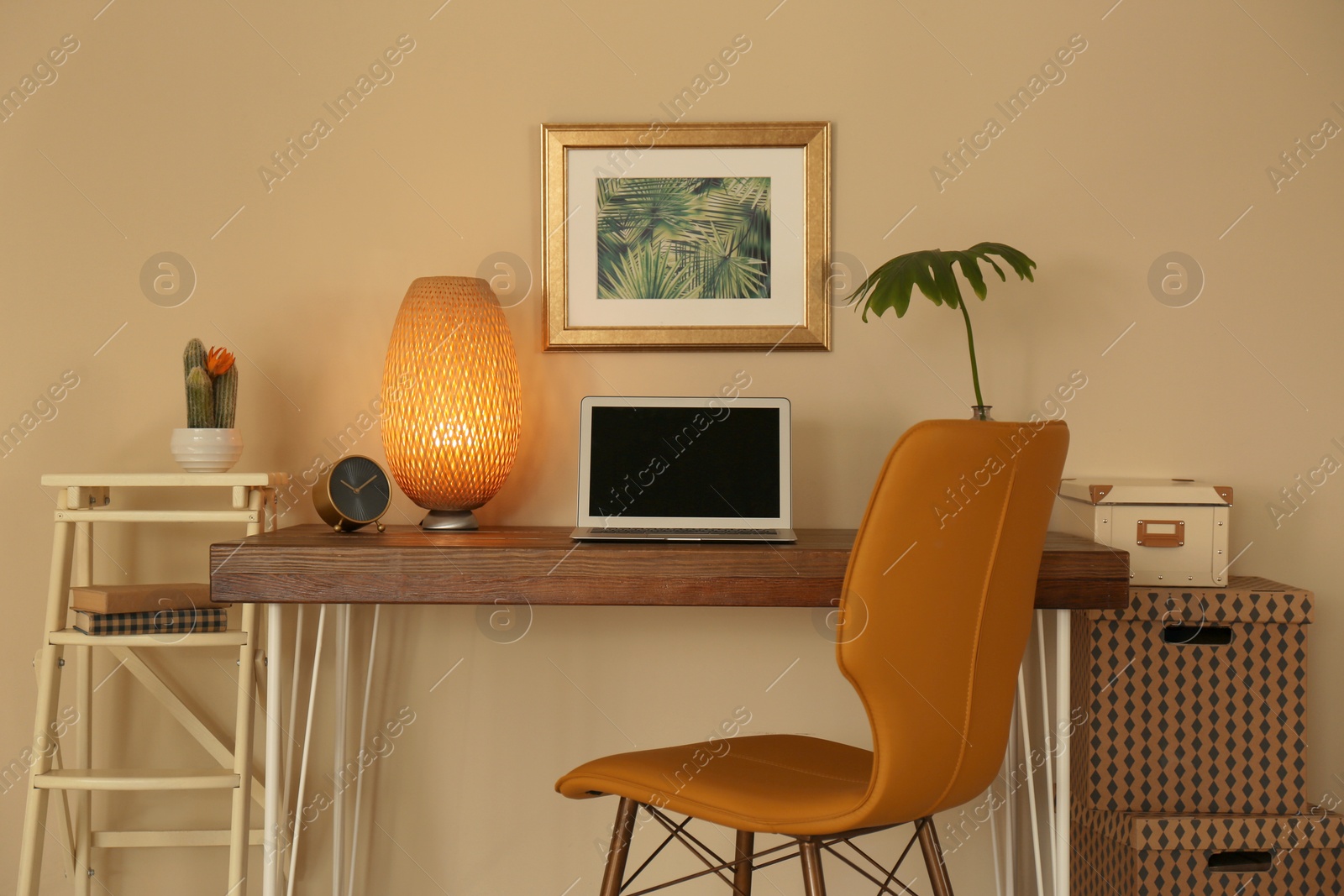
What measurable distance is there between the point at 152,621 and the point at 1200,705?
1.96 meters

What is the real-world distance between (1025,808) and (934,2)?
1743 millimetres

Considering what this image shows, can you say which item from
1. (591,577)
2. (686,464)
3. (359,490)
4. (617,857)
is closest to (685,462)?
(686,464)

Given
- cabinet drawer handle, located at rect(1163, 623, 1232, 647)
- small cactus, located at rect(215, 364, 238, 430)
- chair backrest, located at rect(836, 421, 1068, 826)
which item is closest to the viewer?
chair backrest, located at rect(836, 421, 1068, 826)

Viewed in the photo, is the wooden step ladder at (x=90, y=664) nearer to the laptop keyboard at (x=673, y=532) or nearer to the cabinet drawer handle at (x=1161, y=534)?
the laptop keyboard at (x=673, y=532)

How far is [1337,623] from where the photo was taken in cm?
191

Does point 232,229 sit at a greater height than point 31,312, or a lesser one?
greater

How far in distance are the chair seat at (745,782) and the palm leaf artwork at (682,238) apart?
0.97 m

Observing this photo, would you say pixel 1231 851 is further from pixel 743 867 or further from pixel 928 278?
pixel 928 278

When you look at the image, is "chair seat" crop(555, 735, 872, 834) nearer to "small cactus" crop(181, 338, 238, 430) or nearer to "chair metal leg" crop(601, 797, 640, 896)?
"chair metal leg" crop(601, 797, 640, 896)

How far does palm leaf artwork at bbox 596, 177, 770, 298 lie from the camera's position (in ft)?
6.40

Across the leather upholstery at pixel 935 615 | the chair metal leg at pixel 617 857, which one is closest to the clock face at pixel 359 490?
the chair metal leg at pixel 617 857

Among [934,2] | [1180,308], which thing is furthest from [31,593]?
[1180,308]

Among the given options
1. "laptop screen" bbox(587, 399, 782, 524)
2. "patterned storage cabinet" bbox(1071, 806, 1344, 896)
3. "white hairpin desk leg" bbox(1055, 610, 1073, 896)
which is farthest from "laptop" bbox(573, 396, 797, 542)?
"patterned storage cabinet" bbox(1071, 806, 1344, 896)

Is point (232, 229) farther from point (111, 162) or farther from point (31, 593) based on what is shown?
point (31, 593)
